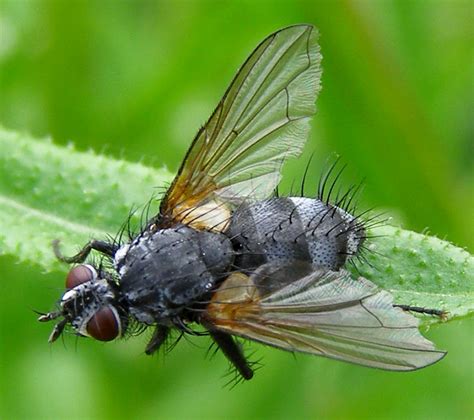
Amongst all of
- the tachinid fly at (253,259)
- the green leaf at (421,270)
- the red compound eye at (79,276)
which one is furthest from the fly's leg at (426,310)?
the red compound eye at (79,276)

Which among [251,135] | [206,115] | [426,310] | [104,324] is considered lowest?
[104,324]

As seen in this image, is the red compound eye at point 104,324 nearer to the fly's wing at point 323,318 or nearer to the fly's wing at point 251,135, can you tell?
the fly's wing at point 323,318

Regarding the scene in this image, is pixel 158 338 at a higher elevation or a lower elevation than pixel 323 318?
lower

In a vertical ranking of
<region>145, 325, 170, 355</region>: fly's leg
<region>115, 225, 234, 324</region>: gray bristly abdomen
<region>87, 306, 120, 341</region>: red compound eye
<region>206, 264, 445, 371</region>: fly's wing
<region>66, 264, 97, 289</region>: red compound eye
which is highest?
<region>206, 264, 445, 371</region>: fly's wing

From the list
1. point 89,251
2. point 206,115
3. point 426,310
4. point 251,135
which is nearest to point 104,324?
point 89,251

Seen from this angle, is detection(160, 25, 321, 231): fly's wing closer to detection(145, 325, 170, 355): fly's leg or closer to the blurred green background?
detection(145, 325, 170, 355): fly's leg

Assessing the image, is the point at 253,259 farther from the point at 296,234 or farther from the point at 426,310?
the point at 426,310

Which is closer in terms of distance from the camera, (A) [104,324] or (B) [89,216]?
(A) [104,324]

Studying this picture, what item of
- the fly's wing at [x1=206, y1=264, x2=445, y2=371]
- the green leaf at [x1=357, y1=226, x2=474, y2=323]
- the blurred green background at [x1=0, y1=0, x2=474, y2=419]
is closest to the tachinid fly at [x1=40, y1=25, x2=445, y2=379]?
the fly's wing at [x1=206, y1=264, x2=445, y2=371]
